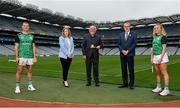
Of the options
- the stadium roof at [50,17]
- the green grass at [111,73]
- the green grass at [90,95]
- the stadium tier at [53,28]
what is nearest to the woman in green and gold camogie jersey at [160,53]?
the green grass at [90,95]

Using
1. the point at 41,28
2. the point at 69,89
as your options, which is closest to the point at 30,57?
the point at 69,89

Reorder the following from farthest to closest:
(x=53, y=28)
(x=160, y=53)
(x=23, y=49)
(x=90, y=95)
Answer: (x=53, y=28)
(x=23, y=49)
(x=160, y=53)
(x=90, y=95)

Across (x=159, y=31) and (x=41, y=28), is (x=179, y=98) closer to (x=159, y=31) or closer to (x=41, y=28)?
(x=159, y=31)

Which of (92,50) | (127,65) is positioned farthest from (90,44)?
(127,65)

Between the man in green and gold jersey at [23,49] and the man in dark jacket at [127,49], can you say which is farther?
the man in dark jacket at [127,49]

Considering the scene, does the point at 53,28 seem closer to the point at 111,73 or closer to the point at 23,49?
the point at 111,73

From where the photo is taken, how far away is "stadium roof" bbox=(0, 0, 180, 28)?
71312mm

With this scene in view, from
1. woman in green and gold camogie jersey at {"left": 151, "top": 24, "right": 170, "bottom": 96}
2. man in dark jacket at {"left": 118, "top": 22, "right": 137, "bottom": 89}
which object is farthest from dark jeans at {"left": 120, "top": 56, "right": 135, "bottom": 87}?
woman in green and gold camogie jersey at {"left": 151, "top": 24, "right": 170, "bottom": 96}

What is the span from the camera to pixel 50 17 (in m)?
87.1

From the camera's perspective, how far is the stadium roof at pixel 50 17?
71312 mm

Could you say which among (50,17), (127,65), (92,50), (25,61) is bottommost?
(127,65)

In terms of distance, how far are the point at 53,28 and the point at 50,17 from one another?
10.1 m

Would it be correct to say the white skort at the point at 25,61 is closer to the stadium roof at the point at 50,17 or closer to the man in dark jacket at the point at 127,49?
the man in dark jacket at the point at 127,49

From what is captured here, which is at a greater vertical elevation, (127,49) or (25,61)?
(127,49)
